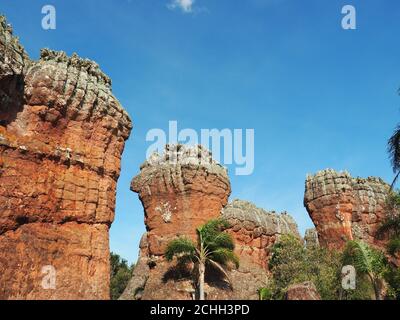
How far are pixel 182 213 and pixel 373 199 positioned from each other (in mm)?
20442

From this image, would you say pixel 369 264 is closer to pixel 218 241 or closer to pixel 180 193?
pixel 218 241

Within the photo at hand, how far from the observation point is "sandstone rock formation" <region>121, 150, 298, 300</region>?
34.1 m

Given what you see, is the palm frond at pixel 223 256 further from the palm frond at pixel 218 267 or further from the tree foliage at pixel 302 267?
the tree foliage at pixel 302 267

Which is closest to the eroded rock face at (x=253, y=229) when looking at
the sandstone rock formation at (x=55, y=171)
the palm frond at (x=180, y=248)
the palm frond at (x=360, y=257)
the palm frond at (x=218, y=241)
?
the palm frond at (x=218, y=241)

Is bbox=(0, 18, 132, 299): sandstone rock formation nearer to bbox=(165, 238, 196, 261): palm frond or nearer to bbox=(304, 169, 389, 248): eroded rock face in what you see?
bbox=(165, 238, 196, 261): palm frond

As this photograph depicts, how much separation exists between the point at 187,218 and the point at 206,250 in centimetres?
470

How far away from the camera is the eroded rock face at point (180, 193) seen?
121ft

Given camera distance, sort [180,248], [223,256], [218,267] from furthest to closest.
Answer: [218,267] < [223,256] < [180,248]

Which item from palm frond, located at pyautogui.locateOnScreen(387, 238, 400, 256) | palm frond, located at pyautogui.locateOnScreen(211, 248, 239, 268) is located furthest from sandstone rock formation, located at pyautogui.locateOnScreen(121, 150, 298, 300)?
palm frond, located at pyautogui.locateOnScreen(387, 238, 400, 256)

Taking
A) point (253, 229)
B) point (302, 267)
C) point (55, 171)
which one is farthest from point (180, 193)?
point (55, 171)

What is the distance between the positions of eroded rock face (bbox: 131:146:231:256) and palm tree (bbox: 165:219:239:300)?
9.94 feet

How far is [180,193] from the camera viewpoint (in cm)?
3756
